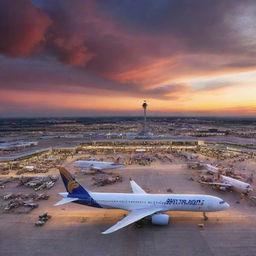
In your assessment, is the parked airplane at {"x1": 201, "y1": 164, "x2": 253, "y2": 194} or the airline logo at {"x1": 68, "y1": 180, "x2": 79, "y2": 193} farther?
the parked airplane at {"x1": 201, "y1": 164, "x2": 253, "y2": 194}

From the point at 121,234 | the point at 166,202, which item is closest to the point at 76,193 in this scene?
the point at 121,234

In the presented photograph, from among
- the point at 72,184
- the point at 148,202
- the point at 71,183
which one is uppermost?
the point at 71,183

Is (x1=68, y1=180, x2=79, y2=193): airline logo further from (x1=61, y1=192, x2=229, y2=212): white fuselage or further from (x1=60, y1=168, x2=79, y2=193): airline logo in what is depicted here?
(x1=61, y1=192, x2=229, y2=212): white fuselage

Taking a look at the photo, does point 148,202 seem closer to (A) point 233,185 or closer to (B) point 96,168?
(A) point 233,185

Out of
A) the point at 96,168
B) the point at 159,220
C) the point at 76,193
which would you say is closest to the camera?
the point at 159,220

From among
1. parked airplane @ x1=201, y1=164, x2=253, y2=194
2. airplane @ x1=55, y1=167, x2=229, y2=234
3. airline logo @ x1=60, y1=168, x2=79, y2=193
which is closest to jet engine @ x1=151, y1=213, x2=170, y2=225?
airplane @ x1=55, y1=167, x2=229, y2=234

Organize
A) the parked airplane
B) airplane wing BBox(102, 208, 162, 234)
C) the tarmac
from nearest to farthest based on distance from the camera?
the tarmac → airplane wing BBox(102, 208, 162, 234) → the parked airplane

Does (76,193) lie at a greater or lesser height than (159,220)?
greater
